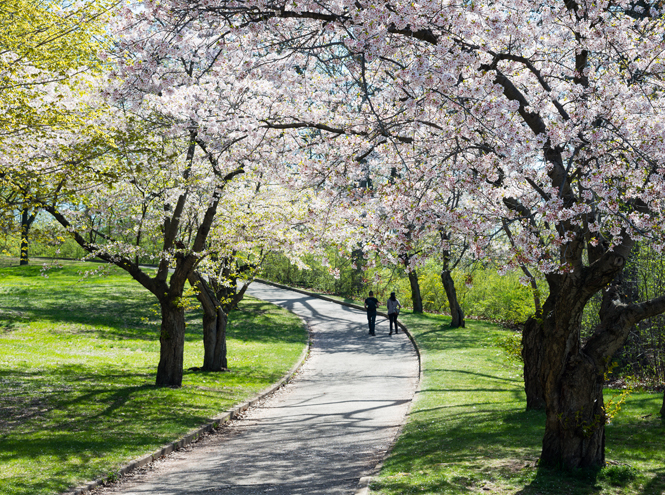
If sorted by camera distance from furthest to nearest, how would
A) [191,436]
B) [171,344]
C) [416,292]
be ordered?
1. [416,292]
2. [171,344]
3. [191,436]

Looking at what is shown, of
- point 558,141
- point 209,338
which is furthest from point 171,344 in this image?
point 558,141

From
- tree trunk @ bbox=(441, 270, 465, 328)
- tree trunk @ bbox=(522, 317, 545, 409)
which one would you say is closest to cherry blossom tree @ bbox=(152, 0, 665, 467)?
tree trunk @ bbox=(522, 317, 545, 409)

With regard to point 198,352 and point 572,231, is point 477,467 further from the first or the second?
point 198,352

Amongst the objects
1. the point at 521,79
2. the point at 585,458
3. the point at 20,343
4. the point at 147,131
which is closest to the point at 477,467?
the point at 585,458

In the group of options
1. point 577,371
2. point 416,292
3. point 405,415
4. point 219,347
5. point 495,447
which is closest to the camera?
point 577,371

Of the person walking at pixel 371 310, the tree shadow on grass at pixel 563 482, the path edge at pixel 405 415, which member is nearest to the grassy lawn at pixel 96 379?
the person walking at pixel 371 310

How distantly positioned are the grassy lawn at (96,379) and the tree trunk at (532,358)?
5.96 metres

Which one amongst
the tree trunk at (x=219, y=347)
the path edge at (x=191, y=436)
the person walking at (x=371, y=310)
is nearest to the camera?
the path edge at (x=191, y=436)

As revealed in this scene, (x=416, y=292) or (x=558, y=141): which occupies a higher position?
(x=558, y=141)

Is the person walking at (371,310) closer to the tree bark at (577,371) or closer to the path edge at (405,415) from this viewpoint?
the path edge at (405,415)

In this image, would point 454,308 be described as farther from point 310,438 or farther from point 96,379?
point 310,438

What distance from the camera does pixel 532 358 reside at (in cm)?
962

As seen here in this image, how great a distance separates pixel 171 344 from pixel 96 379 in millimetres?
2228

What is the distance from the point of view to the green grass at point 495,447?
20.6 feet
